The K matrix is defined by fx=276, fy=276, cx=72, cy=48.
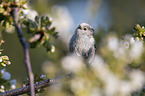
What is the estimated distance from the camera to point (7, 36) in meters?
4.73

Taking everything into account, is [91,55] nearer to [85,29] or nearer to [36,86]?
[85,29]

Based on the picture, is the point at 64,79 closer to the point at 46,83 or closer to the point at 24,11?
the point at 46,83

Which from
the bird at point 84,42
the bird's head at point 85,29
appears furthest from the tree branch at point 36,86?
the bird's head at point 85,29

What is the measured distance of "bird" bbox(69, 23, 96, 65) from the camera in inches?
68.7

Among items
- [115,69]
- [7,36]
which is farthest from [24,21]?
[7,36]

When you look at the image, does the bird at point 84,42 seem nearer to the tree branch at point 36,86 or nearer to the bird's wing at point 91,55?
the bird's wing at point 91,55

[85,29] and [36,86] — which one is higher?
[85,29]

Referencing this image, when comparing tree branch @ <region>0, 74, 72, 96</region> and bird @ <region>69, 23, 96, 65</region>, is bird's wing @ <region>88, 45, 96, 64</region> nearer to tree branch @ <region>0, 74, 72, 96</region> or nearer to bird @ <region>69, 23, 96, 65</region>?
bird @ <region>69, 23, 96, 65</region>

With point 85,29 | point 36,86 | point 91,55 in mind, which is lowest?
point 36,86

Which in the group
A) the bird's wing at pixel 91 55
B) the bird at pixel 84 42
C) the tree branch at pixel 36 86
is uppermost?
the bird at pixel 84 42

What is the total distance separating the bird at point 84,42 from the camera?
1.75 metres

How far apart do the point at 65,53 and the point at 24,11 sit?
76.9 inches

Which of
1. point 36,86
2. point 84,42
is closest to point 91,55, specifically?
point 84,42

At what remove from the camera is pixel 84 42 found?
179cm
